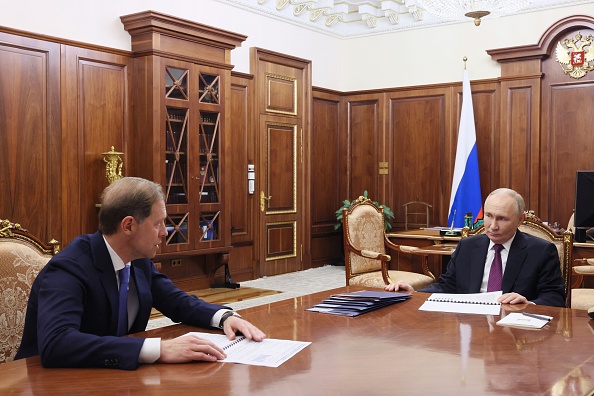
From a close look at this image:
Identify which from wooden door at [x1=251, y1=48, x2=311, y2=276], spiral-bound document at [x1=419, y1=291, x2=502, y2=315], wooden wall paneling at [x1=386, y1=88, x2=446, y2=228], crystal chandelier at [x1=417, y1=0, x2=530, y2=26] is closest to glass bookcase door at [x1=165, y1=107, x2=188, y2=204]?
wooden door at [x1=251, y1=48, x2=311, y2=276]

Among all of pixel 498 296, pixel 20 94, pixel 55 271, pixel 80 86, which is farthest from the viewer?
pixel 80 86

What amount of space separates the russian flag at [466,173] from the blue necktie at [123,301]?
21.1 feet

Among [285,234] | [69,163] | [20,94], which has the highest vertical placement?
[20,94]

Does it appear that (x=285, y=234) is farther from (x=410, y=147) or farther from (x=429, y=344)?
(x=429, y=344)

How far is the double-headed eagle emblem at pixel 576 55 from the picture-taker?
25.0 ft

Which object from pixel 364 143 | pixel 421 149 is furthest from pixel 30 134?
pixel 421 149

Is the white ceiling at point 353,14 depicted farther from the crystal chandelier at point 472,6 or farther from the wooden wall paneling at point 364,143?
the crystal chandelier at point 472,6

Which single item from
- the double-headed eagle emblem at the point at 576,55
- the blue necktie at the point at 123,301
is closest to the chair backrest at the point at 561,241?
the blue necktie at the point at 123,301

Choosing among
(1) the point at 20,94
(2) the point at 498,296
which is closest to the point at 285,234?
(1) the point at 20,94

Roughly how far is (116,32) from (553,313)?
16.7 ft

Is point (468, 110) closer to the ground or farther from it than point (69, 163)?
farther from it

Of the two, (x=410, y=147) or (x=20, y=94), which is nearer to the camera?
(x=20, y=94)

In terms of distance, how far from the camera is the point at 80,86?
6020 mm

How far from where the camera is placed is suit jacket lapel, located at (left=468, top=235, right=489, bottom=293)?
324 cm
